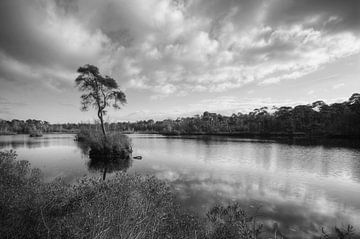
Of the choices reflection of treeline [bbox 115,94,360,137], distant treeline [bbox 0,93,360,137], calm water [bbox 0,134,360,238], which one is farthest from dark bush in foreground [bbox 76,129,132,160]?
reflection of treeline [bbox 115,94,360,137]

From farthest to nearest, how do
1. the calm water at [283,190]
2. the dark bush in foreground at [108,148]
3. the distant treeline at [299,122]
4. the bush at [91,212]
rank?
1. the distant treeline at [299,122]
2. the dark bush in foreground at [108,148]
3. the calm water at [283,190]
4. the bush at [91,212]

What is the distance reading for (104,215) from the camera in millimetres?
5188

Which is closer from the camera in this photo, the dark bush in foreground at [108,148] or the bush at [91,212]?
the bush at [91,212]

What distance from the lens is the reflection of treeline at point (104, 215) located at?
514 centimetres

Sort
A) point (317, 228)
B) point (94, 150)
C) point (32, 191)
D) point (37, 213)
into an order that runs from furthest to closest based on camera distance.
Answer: point (94, 150)
point (317, 228)
point (32, 191)
point (37, 213)

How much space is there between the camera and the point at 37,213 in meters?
6.60

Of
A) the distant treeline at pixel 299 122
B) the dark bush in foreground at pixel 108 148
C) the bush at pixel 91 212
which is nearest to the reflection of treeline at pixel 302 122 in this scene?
the distant treeline at pixel 299 122

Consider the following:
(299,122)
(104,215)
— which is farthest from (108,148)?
(299,122)

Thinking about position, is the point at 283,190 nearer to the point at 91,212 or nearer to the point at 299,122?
the point at 91,212

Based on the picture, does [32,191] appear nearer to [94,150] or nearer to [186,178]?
[186,178]

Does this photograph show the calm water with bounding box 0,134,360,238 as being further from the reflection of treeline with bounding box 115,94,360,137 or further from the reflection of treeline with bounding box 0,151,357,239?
the reflection of treeline with bounding box 115,94,360,137

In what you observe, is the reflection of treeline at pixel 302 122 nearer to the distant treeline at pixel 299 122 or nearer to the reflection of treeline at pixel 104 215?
the distant treeline at pixel 299 122

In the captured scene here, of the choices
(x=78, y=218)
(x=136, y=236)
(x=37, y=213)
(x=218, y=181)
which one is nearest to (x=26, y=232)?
(x=37, y=213)

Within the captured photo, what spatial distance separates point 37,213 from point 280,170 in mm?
21005
